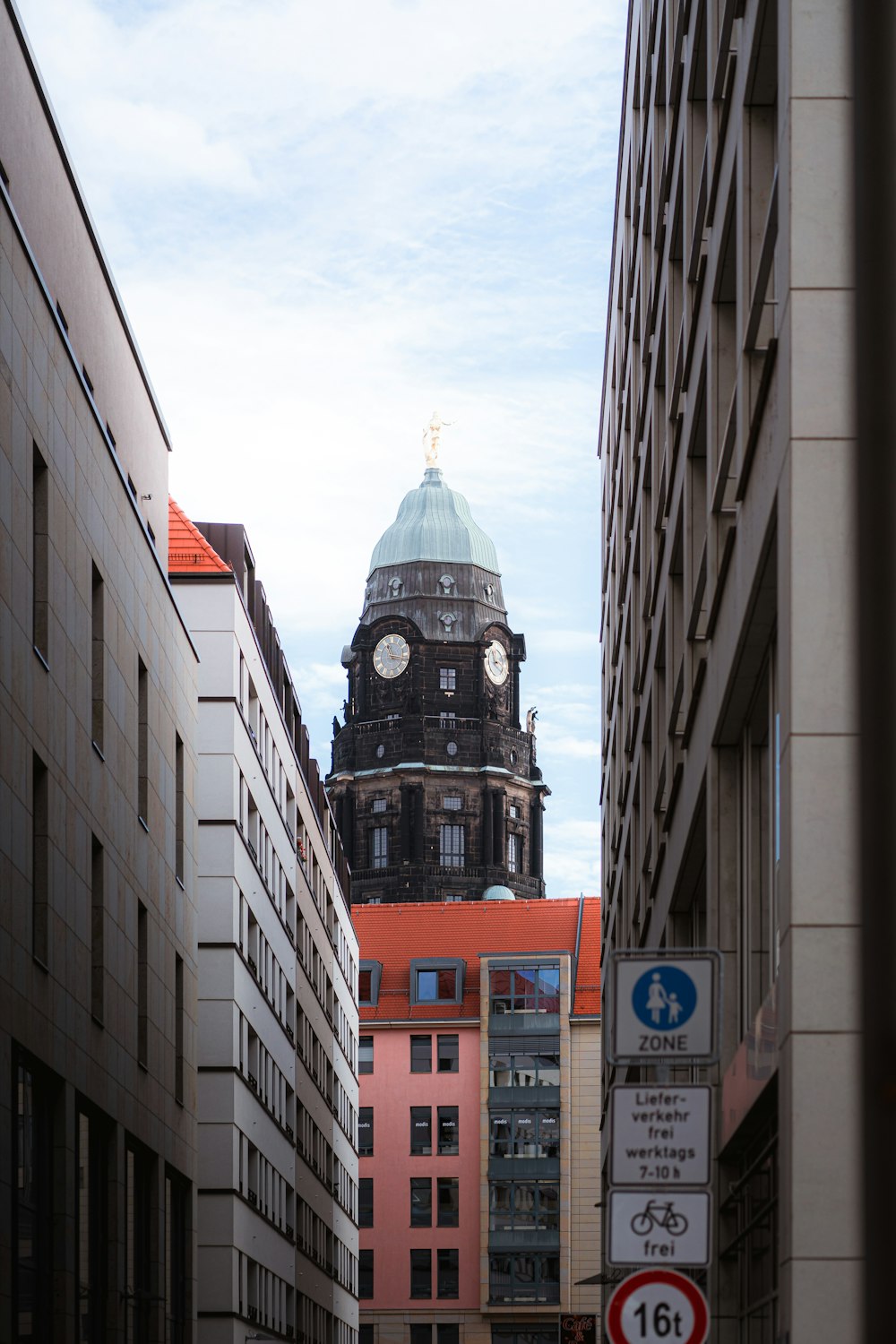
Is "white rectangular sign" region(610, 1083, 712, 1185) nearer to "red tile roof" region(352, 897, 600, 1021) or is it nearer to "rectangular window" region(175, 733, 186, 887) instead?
"rectangular window" region(175, 733, 186, 887)

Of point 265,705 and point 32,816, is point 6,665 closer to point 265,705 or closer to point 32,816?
point 32,816

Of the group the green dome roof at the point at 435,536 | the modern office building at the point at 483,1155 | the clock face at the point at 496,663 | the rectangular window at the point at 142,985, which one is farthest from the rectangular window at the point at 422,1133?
the rectangular window at the point at 142,985

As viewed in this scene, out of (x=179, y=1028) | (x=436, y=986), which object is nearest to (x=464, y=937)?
(x=436, y=986)

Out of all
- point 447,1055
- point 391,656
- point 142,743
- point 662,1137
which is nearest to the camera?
point 662,1137

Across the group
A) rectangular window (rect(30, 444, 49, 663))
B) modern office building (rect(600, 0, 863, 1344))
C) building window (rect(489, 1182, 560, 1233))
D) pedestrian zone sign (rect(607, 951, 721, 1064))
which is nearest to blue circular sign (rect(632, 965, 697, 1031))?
pedestrian zone sign (rect(607, 951, 721, 1064))

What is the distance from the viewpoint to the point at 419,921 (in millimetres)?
109375

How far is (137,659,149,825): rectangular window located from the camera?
116 ft

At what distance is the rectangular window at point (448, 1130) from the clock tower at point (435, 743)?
4772cm

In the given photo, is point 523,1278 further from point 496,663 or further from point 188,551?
point 496,663

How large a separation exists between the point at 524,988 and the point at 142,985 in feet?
213

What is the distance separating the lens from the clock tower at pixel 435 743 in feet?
486

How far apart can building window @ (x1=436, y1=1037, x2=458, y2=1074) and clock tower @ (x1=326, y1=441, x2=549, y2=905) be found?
46282mm

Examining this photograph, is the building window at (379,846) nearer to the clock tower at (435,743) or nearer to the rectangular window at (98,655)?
the clock tower at (435,743)

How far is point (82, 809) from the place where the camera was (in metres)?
28.9
